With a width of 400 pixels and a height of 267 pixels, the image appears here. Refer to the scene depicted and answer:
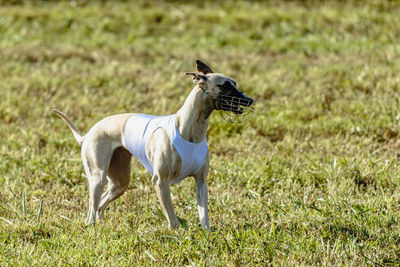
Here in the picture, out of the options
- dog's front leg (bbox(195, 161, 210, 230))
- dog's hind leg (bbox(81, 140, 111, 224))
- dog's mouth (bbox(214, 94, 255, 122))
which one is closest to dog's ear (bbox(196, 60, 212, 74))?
dog's mouth (bbox(214, 94, 255, 122))

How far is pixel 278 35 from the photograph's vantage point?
1261 cm

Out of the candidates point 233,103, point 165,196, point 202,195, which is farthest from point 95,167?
point 233,103

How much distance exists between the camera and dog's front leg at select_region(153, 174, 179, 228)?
3898 millimetres

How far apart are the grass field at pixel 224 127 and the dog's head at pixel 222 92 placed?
968mm

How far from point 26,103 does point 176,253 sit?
548cm

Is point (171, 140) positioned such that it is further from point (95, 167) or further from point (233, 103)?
point (95, 167)

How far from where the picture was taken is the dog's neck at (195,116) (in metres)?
3.84

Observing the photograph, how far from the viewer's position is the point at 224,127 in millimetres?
7004

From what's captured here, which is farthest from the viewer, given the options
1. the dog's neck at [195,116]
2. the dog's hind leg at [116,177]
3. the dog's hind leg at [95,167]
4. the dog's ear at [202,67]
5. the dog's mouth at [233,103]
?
the dog's hind leg at [116,177]

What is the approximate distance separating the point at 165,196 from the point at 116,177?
2.64ft

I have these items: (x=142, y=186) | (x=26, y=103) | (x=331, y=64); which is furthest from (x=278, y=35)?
(x=142, y=186)

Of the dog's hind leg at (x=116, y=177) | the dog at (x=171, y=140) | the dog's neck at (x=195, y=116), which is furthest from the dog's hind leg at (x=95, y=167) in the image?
the dog's neck at (x=195, y=116)

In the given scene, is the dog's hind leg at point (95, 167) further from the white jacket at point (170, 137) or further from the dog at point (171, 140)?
the white jacket at point (170, 137)

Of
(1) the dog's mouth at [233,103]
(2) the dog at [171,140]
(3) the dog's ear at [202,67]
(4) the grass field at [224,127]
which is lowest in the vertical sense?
(4) the grass field at [224,127]
